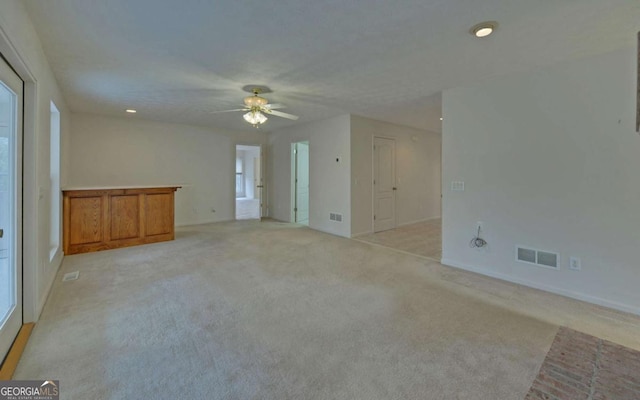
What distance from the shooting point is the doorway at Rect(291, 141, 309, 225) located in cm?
711

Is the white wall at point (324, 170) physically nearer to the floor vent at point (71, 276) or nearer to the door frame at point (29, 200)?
the floor vent at point (71, 276)

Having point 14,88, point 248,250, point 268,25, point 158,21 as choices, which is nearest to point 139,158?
point 248,250

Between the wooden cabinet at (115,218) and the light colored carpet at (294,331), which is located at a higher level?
the wooden cabinet at (115,218)

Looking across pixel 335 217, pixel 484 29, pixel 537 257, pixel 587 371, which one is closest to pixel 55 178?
pixel 335 217

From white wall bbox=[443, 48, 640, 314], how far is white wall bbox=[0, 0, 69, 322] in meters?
4.25

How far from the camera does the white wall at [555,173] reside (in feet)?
8.61

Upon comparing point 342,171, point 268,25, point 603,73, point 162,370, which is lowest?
point 162,370

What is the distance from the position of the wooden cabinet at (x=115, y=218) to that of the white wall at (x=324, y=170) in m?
2.84

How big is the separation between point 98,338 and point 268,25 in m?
2.71

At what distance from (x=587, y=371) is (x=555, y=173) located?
2013 mm

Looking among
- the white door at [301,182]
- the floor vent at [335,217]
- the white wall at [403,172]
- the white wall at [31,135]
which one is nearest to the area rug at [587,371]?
the white wall at [31,135]

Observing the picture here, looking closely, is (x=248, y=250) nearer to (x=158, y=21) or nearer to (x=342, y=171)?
(x=342, y=171)

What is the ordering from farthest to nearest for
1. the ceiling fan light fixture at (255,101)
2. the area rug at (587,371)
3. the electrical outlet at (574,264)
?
1. the ceiling fan light fixture at (255,101)
2. the electrical outlet at (574,264)
3. the area rug at (587,371)

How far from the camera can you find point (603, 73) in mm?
2693
